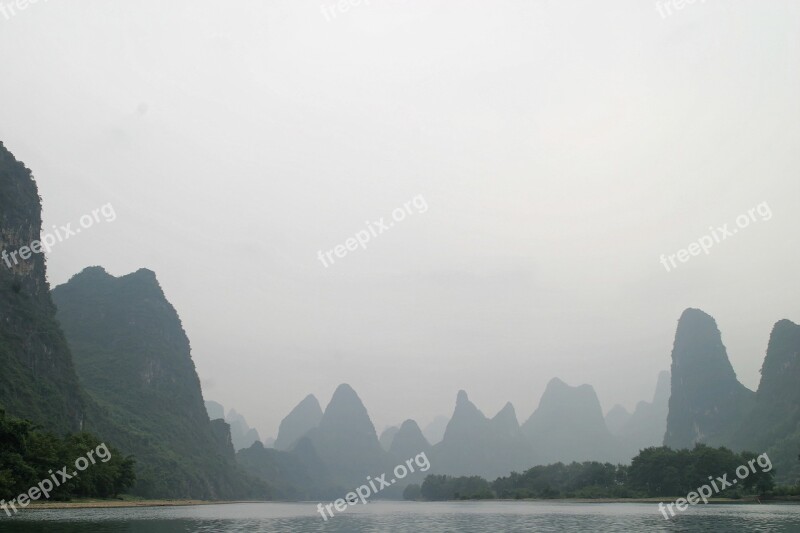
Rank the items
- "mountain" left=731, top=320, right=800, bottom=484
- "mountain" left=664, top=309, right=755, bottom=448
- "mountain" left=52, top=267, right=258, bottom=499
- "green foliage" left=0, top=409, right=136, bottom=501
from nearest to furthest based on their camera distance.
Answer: "green foliage" left=0, top=409, right=136, bottom=501 → "mountain" left=52, top=267, right=258, bottom=499 → "mountain" left=731, top=320, right=800, bottom=484 → "mountain" left=664, top=309, right=755, bottom=448

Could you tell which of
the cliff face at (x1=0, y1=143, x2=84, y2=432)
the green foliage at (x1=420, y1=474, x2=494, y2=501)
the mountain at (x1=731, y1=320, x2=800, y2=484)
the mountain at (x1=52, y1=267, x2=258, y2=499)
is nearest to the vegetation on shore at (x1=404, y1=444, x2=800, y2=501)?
the green foliage at (x1=420, y1=474, x2=494, y2=501)

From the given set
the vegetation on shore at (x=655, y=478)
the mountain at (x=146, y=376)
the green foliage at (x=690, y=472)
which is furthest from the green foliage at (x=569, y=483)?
the mountain at (x=146, y=376)

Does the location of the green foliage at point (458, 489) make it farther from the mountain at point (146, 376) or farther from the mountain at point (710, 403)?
the mountain at point (710, 403)

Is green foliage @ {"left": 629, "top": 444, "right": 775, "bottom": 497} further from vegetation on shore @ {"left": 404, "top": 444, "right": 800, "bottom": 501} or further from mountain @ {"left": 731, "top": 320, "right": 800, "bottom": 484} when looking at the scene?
mountain @ {"left": 731, "top": 320, "right": 800, "bottom": 484}

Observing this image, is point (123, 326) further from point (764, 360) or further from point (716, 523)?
point (764, 360)

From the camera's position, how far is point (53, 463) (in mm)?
57688

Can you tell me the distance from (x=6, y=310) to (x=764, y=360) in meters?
174

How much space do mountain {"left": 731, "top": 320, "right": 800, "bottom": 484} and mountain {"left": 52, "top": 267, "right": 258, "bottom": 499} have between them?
5013 inches

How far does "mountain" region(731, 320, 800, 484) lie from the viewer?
138 meters

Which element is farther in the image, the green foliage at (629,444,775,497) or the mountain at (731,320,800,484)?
the mountain at (731,320,800,484)

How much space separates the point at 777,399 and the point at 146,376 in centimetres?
16135

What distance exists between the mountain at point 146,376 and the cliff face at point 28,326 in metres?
21.7

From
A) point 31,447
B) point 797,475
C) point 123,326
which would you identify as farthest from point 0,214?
point 797,475

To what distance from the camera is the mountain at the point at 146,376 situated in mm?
136712
